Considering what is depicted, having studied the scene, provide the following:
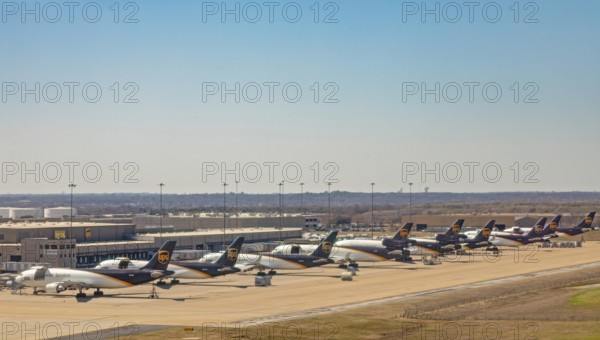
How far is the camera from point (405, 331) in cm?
8175

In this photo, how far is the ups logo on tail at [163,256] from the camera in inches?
4250

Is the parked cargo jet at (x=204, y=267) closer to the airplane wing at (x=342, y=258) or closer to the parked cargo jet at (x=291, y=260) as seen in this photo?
the parked cargo jet at (x=291, y=260)

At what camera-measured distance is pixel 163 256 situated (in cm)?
10825

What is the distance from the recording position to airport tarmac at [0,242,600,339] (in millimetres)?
86562

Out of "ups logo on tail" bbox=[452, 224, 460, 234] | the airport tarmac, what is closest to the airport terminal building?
the airport tarmac

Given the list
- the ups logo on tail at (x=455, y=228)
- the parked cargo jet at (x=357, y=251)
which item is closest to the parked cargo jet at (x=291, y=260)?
the parked cargo jet at (x=357, y=251)

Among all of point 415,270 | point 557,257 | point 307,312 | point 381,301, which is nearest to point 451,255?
point 557,257

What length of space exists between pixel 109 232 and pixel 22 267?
1240 inches

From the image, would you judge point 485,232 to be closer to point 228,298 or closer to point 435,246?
point 435,246

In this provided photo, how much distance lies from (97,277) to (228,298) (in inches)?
561

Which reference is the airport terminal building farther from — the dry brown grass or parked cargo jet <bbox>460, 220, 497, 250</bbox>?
the dry brown grass
